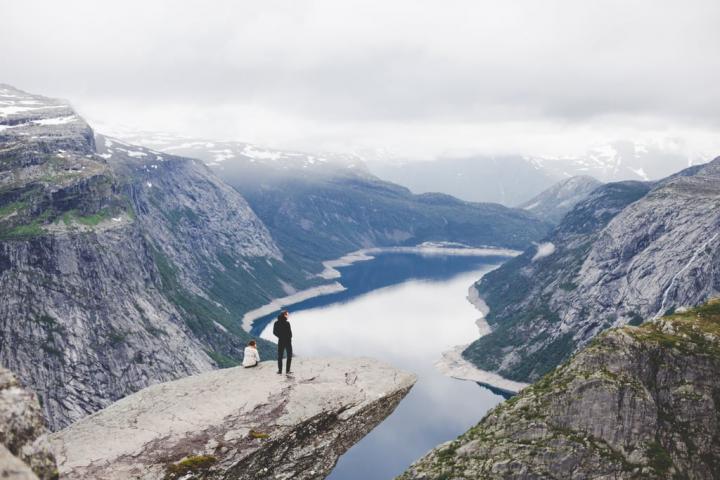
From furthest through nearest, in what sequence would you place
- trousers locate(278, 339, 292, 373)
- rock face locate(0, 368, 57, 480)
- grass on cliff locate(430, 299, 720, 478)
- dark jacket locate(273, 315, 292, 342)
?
grass on cliff locate(430, 299, 720, 478) → dark jacket locate(273, 315, 292, 342) → trousers locate(278, 339, 292, 373) → rock face locate(0, 368, 57, 480)

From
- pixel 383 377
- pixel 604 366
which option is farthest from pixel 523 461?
pixel 383 377

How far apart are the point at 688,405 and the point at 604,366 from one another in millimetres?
11413

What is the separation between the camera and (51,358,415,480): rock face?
24.8 metres

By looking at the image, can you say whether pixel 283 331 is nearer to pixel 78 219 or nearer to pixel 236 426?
pixel 236 426

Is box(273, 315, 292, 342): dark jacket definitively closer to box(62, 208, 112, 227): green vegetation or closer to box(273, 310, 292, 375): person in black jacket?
box(273, 310, 292, 375): person in black jacket

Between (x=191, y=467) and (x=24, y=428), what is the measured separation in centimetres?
862

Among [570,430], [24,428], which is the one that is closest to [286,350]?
[24,428]

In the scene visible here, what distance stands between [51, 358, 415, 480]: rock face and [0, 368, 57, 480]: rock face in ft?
21.0

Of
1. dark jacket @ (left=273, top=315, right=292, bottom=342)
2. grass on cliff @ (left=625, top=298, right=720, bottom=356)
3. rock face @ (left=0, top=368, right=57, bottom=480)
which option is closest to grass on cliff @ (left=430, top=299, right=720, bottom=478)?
grass on cliff @ (left=625, top=298, right=720, bottom=356)

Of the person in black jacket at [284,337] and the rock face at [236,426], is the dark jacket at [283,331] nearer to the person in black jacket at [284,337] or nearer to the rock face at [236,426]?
the person in black jacket at [284,337]

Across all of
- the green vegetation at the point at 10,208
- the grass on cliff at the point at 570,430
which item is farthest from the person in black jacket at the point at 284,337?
the green vegetation at the point at 10,208

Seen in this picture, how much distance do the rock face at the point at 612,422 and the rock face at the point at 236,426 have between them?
49395 mm

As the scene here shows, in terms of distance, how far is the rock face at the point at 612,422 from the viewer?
7425 cm

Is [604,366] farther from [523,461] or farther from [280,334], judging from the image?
[280,334]
